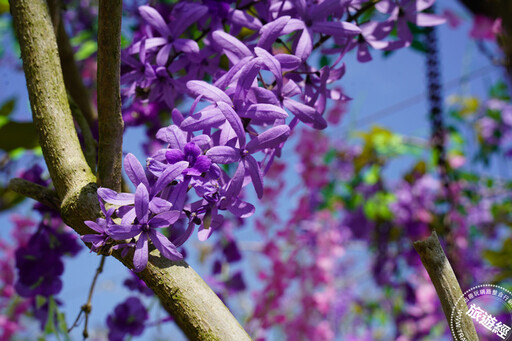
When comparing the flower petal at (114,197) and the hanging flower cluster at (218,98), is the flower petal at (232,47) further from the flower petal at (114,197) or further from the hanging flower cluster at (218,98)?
the flower petal at (114,197)

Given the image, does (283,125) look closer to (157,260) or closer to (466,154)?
(157,260)

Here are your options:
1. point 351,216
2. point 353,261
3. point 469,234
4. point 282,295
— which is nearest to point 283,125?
point 282,295

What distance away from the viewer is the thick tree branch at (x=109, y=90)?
41cm

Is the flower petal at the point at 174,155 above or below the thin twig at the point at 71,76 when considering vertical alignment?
above

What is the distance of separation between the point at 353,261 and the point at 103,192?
3.48 metres

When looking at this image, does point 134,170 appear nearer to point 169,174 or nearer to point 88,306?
point 169,174

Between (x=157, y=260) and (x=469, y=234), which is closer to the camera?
(x=157, y=260)

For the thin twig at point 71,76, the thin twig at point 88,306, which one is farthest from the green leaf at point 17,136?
the thin twig at point 88,306

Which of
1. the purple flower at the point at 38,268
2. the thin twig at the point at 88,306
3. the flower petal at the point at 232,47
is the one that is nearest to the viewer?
the flower petal at the point at 232,47

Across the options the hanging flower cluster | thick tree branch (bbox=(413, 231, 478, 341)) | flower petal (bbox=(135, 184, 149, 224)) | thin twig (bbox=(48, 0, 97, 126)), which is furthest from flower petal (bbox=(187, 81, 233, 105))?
thin twig (bbox=(48, 0, 97, 126))

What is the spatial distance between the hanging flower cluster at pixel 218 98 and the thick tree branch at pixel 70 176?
0.02m

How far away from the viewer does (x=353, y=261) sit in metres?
3.67

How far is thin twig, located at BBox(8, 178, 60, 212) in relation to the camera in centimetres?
44

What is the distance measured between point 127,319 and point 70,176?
463 mm
